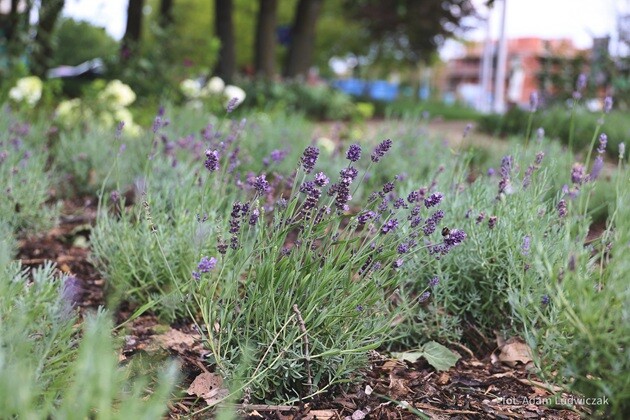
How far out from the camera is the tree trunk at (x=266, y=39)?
58.9 ft

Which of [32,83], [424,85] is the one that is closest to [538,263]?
[32,83]

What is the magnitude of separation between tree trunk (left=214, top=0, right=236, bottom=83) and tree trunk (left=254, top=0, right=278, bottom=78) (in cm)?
89

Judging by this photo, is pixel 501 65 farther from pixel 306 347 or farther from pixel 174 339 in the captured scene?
pixel 306 347

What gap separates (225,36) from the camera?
16938mm

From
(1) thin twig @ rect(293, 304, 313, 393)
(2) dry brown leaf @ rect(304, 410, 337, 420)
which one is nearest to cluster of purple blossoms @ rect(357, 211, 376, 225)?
(1) thin twig @ rect(293, 304, 313, 393)

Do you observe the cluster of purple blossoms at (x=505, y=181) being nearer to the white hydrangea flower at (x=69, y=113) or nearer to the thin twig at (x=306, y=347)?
the thin twig at (x=306, y=347)

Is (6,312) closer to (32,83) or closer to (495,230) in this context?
(495,230)

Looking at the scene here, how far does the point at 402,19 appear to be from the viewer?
21.4 meters

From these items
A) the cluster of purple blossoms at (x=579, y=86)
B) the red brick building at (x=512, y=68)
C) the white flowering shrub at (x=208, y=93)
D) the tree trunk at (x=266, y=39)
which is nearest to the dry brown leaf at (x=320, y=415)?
the cluster of purple blossoms at (x=579, y=86)

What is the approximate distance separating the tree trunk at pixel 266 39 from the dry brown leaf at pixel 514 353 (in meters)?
15.6

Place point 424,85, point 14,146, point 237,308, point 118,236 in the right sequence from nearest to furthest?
point 237,308 → point 118,236 → point 14,146 → point 424,85

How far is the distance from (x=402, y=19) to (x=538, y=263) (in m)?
20.7

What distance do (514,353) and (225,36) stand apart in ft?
50.5

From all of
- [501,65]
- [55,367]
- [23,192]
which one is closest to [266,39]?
[501,65]
